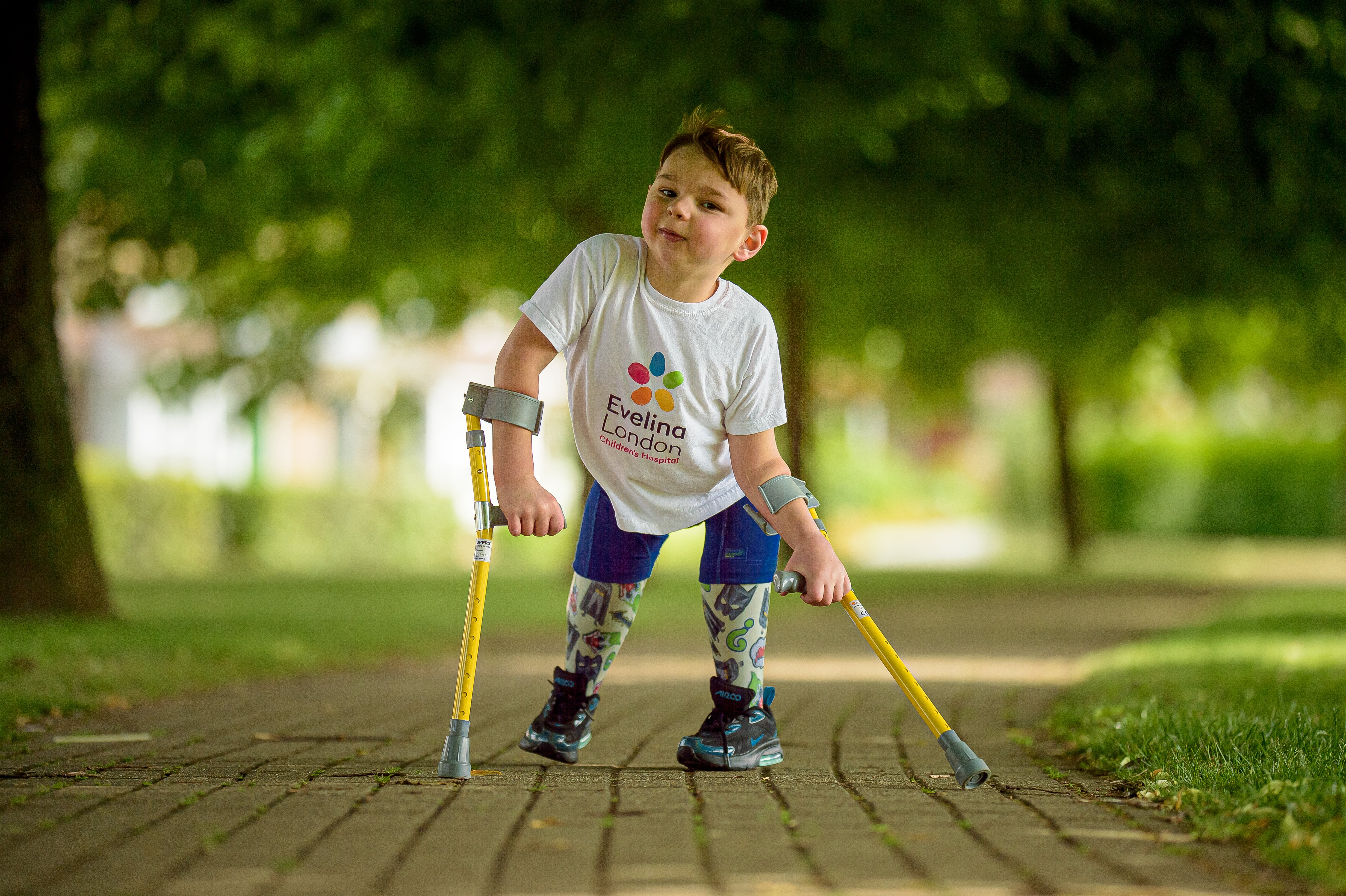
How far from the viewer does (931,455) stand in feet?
166

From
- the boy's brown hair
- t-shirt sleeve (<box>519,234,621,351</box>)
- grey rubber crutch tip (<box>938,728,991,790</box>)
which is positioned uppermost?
the boy's brown hair

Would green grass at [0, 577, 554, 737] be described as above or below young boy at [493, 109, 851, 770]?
below

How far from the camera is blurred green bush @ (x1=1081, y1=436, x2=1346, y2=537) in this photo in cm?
2917

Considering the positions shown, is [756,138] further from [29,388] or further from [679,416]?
[679,416]

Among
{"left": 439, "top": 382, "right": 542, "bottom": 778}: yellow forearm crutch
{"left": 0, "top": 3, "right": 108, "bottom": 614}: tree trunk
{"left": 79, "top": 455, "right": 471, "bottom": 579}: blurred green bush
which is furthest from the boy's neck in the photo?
{"left": 79, "top": 455, "right": 471, "bottom": 579}: blurred green bush

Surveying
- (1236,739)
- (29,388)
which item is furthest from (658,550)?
(29,388)

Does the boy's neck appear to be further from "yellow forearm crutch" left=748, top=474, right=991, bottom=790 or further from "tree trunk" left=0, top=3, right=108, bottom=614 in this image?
"tree trunk" left=0, top=3, right=108, bottom=614

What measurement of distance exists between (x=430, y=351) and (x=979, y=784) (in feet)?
87.0

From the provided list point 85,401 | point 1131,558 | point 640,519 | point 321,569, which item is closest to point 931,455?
point 1131,558

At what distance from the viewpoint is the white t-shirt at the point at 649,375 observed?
3.99 meters

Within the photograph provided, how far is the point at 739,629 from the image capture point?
426 cm

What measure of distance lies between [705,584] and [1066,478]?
18.9 metres

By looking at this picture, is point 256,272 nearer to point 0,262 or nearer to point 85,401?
point 0,262

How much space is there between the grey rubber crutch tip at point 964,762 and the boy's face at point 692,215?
4.73 ft
